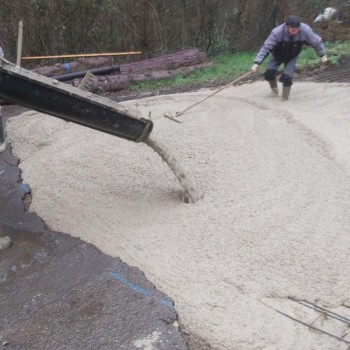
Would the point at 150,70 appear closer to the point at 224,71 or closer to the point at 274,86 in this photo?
the point at 224,71

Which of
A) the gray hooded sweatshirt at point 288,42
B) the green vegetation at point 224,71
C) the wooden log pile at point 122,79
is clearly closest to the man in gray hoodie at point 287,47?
the gray hooded sweatshirt at point 288,42

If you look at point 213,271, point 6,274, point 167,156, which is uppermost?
point 167,156

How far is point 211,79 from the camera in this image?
23.4 feet

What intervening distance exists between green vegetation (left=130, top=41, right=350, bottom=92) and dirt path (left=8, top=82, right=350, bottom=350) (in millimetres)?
1771

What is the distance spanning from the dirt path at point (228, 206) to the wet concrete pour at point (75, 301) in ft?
0.35

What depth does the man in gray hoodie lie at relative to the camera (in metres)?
5.29

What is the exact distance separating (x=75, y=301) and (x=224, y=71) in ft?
18.5

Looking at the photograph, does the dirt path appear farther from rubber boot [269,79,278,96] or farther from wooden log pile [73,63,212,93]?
wooden log pile [73,63,212,93]

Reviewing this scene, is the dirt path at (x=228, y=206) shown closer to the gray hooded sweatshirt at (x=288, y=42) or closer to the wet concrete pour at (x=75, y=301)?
the wet concrete pour at (x=75, y=301)

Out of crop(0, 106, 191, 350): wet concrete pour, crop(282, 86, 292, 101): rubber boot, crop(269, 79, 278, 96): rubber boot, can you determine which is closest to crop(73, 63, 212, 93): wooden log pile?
crop(269, 79, 278, 96): rubber boot

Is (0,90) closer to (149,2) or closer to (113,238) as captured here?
(113,238)

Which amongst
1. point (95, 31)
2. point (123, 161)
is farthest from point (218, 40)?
point (123, 161)

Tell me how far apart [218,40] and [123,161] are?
6112mm

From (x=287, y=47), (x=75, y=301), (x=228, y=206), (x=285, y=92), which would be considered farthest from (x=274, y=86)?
(x=75, y=301)
